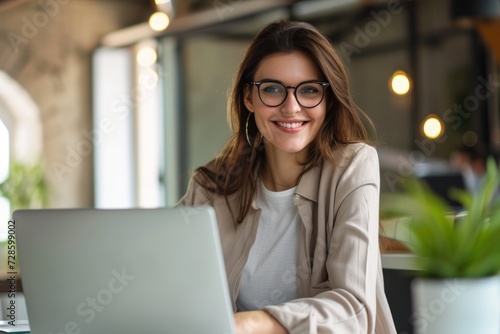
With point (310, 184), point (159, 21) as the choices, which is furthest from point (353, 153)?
point (159, 21)

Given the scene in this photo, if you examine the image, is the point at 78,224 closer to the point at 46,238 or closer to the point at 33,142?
the point at 46,238

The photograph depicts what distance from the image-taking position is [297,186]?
205 centimetres

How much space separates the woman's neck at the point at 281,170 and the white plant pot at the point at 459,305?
17.5 inches

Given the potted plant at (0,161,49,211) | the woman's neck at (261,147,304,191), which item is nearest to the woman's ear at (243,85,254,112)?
the woman's neck at (261,147,304,191)

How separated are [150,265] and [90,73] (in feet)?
29.0

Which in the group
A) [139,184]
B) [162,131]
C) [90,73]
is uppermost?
[90,73]

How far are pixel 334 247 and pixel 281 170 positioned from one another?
0.36 metres

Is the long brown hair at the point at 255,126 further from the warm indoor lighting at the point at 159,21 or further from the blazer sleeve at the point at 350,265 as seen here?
the warm indoor lighting at the point at 159,21

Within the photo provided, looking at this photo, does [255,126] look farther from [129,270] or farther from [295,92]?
[129,270]

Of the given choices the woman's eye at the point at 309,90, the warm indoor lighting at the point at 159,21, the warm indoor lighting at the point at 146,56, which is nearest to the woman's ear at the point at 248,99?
the woman's eye at the point at 309,90

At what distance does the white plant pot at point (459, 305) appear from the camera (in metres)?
2.10

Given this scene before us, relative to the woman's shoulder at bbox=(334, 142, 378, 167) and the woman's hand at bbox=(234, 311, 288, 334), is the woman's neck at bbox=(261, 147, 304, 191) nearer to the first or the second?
the woman's shoulder at bbox=(334, 142, 378, 167)

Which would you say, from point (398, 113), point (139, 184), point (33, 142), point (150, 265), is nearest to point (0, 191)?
point (33, 142)

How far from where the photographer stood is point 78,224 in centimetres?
140
